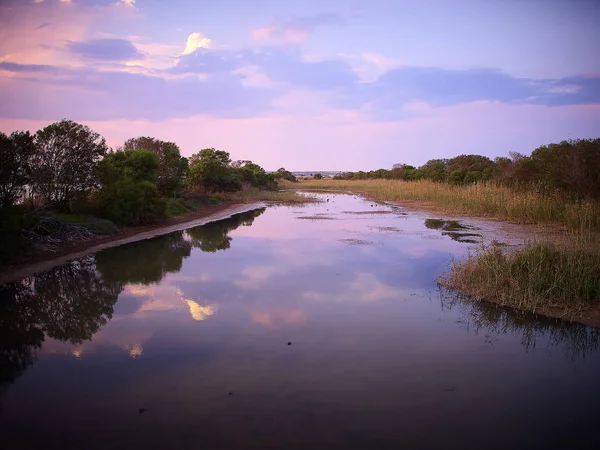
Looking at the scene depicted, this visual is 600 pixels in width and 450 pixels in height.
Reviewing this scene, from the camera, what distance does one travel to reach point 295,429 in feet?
15.4

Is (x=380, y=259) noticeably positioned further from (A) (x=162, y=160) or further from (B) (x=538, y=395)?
(A) (x=162, y=160)

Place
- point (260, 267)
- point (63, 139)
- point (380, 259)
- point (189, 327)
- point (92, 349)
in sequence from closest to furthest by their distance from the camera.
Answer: point (92, 349) → point (189, 327) → point (260, 267) → point (380, 259) → point (63, 139)

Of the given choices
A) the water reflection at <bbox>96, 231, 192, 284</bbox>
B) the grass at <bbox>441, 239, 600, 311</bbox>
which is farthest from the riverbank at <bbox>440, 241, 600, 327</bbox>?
the water reflection at <bbox>96, 231, 192, 284</bbox>

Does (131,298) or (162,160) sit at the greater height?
(162,160)

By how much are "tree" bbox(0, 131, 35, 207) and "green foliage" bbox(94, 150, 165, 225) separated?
13.4 ft

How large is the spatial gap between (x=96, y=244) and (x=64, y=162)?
3859mm

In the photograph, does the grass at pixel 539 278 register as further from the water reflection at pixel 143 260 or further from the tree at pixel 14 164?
the tree at pixel 14 164

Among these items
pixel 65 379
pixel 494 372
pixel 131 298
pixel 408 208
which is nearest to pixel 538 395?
pixel 494 372

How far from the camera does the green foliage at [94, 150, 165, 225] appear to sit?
19.1 metres

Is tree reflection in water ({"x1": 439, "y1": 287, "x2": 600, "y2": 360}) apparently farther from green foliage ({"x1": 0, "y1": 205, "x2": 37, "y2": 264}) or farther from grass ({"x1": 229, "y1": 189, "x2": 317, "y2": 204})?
grass ({"x1": 229, "y1": 189, "x2": 317, "y2": 204})

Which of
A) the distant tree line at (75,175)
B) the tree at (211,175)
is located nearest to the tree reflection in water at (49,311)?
the distant tree line at (75,175)

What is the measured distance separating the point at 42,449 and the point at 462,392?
15.3 ft

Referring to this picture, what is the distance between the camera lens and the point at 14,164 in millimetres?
13812

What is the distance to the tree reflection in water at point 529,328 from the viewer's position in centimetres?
709
